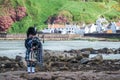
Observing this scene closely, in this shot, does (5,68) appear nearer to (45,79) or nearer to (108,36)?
(45,79)

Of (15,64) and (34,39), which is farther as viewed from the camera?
(15,64)

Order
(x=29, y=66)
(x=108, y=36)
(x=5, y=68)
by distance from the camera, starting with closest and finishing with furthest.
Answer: (x=29, y=66) < (x=5, y=68) < (x=108, y=36)

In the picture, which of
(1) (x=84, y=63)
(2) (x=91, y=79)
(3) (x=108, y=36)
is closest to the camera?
(2) (x=91, y=79)

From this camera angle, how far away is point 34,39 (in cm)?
2055

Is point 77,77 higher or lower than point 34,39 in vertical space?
lower

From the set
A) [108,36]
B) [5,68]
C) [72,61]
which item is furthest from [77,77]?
[108,36]

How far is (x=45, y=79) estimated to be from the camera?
19.9m

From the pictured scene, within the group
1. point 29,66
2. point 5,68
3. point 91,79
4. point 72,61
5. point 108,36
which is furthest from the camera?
point 108,36

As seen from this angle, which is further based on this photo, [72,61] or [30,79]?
Result: [72,61]

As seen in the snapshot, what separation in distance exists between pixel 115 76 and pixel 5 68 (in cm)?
882

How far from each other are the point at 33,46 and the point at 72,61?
12.3 m

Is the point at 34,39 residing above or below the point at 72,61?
above

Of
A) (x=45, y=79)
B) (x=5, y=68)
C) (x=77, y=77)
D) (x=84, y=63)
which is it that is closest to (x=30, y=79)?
(x=45, y=79)

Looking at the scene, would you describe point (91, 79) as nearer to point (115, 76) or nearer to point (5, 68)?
point (115, 76)
